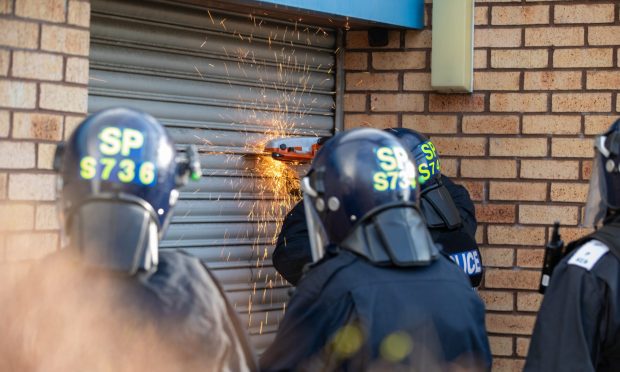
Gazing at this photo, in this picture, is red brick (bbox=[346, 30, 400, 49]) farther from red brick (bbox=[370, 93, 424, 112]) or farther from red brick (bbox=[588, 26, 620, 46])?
red brick (bbox=[588, 26, 620, 46])

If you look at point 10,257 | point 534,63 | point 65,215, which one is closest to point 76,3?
point 10,257

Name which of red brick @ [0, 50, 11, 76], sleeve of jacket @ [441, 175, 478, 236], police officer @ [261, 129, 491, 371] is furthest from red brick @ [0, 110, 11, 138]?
sleeve of jacket @ [441, 175, 478, 236]

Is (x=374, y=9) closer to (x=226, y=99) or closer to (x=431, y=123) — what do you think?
(x=431, y=123)

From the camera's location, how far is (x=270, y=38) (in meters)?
5.96

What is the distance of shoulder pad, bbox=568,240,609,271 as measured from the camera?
3.65 metres

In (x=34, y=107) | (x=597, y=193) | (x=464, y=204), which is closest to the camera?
(x=597, y=193)

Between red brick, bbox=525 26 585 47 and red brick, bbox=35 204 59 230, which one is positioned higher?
red brick, bbox=525 26 585 47

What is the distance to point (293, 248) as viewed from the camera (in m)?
5.38

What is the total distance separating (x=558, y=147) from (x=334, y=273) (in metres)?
2.97

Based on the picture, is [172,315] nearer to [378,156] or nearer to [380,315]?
[380,315]

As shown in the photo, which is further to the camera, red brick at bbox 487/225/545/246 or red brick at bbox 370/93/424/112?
red brick at bbox 370/93/424/112

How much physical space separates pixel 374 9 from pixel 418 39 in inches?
16.6

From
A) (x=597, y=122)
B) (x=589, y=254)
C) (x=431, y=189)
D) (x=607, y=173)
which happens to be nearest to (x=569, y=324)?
(x=589, y=254)

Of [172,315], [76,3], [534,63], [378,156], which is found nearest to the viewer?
[172,315]
